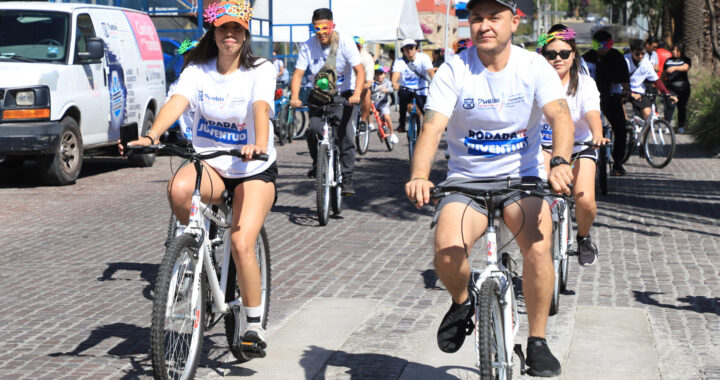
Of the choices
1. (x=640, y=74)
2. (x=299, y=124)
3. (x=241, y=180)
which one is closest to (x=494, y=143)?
(x=241, y=180)

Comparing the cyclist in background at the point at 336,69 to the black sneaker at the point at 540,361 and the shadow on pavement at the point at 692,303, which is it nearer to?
the shadow on pavement at the point at 692,303

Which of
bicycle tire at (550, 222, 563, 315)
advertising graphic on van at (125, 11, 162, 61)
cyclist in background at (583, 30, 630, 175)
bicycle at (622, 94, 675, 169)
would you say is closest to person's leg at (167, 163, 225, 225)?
bicycle tire at (550, 222, 563, 315)

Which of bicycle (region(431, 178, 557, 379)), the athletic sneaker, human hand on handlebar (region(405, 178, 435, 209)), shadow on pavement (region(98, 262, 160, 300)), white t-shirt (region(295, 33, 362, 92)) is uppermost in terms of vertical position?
white t-shirt (region(295, 33, 362, 92))

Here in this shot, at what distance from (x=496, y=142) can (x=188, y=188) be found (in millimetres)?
1493

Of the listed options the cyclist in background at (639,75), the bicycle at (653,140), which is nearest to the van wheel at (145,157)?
the bicycle at (653,140)

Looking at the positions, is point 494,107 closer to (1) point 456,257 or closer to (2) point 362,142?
(1) point 456,257

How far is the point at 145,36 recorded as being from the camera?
15758 millimetres

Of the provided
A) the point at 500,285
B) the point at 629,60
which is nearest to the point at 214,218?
the point at 500,285

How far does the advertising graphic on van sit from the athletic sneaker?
10.9 meters

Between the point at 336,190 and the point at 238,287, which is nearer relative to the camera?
the point at 238,287

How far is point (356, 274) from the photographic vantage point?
793cm

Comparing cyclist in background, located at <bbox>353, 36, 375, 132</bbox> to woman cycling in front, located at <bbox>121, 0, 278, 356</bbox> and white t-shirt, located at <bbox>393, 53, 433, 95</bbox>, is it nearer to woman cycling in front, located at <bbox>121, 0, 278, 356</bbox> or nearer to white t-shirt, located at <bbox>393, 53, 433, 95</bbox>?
white t-shirt, located at <bbox>393, 53, 433, 95</bbox>

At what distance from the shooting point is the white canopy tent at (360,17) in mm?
31106

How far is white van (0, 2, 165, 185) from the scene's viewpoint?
12547 mm
